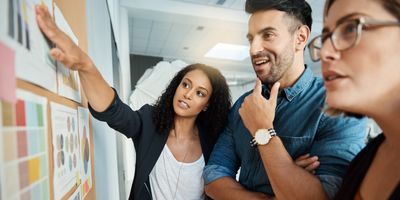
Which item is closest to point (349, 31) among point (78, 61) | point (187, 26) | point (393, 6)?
point (393, 6)

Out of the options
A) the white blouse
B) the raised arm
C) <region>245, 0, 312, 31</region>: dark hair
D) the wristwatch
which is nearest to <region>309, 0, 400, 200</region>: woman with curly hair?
the wristwatch

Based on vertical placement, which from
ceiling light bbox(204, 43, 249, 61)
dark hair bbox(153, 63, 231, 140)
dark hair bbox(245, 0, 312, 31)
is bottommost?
dark hair bbox(153, 63, 231, 140)

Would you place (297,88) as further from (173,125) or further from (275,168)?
(173,125)

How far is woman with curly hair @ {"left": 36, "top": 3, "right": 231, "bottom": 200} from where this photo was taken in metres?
1.02

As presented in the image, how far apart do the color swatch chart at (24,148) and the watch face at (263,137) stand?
643mm

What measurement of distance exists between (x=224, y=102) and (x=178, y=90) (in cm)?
26

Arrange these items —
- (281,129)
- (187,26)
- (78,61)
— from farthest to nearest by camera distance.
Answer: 1. (187,26)
2. (281,129)
3. (78,61)

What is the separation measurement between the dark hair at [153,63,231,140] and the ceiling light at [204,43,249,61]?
4984 millimetres

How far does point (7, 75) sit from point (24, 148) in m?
0.12

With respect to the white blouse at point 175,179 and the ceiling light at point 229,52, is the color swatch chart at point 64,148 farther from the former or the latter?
the ceiling light at point 229,52

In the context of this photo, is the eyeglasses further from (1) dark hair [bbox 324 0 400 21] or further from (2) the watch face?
(2) the watch face

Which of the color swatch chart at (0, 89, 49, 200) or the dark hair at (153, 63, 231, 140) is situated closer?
the color swatch chart at (0, 89, 49, 200)

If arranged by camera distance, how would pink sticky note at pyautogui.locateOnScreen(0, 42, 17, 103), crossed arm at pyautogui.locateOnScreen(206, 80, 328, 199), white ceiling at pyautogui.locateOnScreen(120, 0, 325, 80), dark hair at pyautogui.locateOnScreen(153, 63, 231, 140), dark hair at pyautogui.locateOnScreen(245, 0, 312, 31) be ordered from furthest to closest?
white ceiling at pyautogui.locateOnScreen(120, 0, 325, 80)
dark hair at pyautogui.locateOnScreen(153, 63, 231, 140)
dark hair at pyautogui.locateOnScreen(245, 0, 312, 31)
crossed arm at pyautogui.locateOnScreen(206, 80, 328, 199)
pink sticky note at pyautogui.locateOnScreen(0, 42, 17, 103)

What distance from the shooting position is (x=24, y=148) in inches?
16.8
